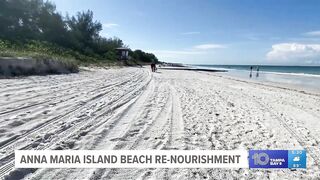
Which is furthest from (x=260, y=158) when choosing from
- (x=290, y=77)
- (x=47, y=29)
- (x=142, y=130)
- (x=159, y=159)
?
(x=47, y=29)

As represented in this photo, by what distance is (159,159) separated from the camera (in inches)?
151

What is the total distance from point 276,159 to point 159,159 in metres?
1.93

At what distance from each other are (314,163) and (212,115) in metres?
3.24

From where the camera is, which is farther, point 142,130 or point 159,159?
point 142,130

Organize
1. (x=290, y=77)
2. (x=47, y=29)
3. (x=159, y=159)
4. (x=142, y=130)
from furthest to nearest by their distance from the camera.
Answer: (x=47, y=29) → (x=290, y=77) → (x=142, y=130) → (x=159, y=159)

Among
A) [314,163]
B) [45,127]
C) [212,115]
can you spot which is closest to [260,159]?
[314,163]

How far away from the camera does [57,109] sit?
6328mm

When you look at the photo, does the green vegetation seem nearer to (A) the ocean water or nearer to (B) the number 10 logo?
(A) the ocean water

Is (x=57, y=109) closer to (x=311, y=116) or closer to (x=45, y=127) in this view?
(x=45, y=127)

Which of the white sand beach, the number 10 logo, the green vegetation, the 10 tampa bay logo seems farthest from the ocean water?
the green vegetation

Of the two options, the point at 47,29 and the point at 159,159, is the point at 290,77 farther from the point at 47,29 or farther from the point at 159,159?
the point at 47,29

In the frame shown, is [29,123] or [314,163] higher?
[29,123]

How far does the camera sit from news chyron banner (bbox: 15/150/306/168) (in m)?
3.45

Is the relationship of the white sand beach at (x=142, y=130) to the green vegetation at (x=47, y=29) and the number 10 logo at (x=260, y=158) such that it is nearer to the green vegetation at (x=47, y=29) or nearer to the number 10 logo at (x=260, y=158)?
the number 10 logo at (x=260, y=158)
